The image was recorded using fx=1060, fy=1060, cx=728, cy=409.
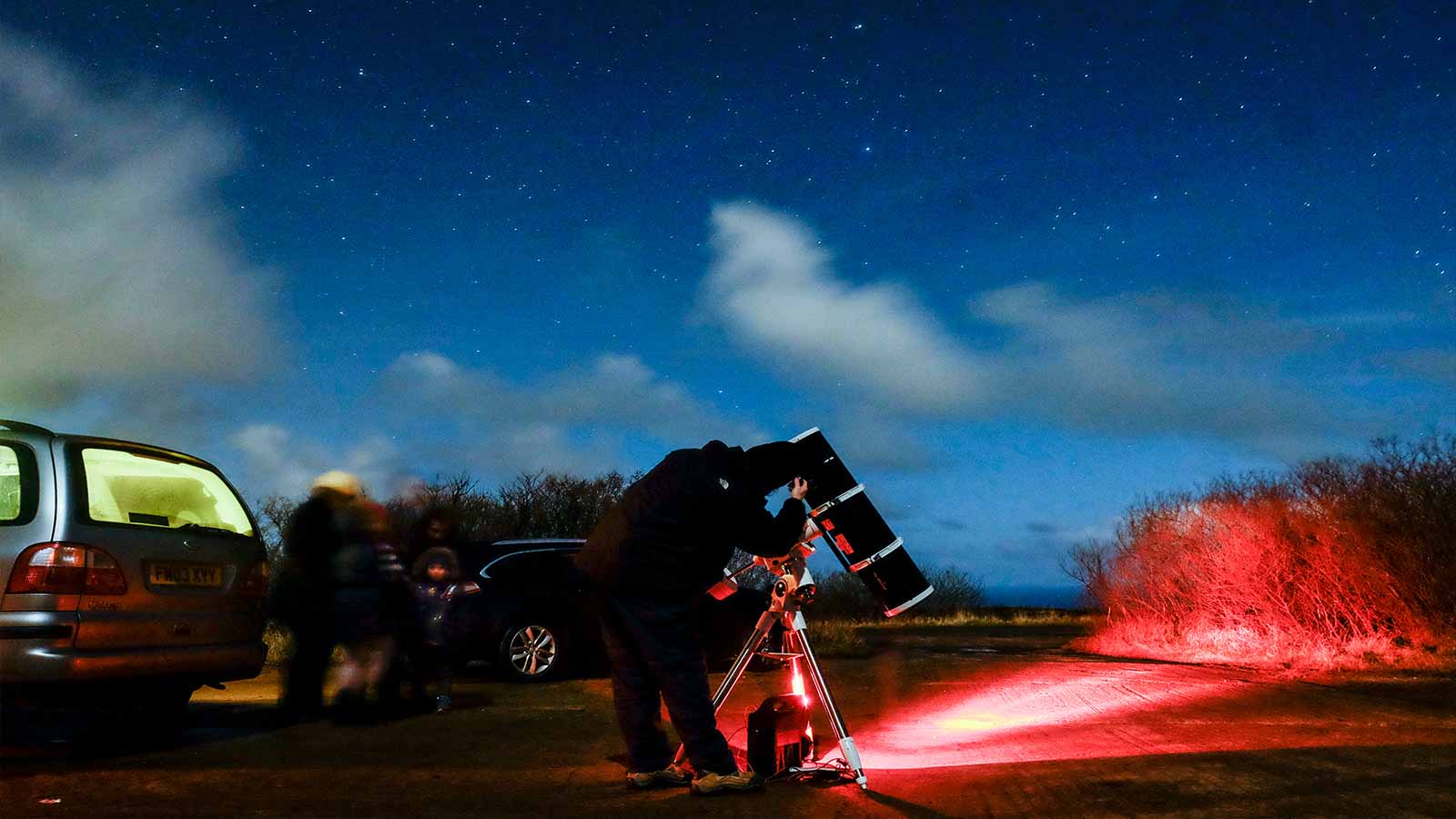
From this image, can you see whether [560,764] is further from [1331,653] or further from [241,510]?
[1331,653]

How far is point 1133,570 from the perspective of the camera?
50.3 ft

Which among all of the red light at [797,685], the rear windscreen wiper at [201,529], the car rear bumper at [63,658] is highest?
the rear windscreen wiper at [201,529]

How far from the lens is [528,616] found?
10258 millimetres

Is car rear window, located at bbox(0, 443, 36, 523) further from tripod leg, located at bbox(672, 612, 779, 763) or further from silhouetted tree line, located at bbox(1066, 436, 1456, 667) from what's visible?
silhouetted tree line, located at bbox(1066, 436, 1456, 667)

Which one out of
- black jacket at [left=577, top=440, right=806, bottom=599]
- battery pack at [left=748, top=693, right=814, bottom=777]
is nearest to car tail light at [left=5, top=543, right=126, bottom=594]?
black jacket at [left=577, top=440, right=806, bottom=599]

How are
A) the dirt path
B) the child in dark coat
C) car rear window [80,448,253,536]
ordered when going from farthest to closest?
the child in dark coat → car rear window [80,448,253,536] → the dirt path

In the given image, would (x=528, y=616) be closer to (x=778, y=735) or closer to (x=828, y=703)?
(x=778, y=735)

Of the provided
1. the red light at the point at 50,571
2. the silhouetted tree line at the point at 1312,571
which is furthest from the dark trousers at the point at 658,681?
the silhouetted tree line at the point at 1312,571

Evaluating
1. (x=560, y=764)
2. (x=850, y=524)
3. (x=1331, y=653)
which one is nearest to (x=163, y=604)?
(x=560, y=764)

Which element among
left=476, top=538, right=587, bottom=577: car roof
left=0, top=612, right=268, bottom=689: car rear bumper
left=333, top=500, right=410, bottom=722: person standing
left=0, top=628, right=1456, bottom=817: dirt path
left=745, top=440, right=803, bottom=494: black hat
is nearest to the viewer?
left=0, top=628, right=1456, bottom=817: dirt path

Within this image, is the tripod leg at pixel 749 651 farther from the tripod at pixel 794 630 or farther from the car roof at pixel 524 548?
the car roof at pixel 524 548

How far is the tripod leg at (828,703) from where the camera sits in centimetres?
510

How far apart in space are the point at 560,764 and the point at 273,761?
5.33ft

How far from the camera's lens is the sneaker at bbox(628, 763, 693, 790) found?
508 cm
